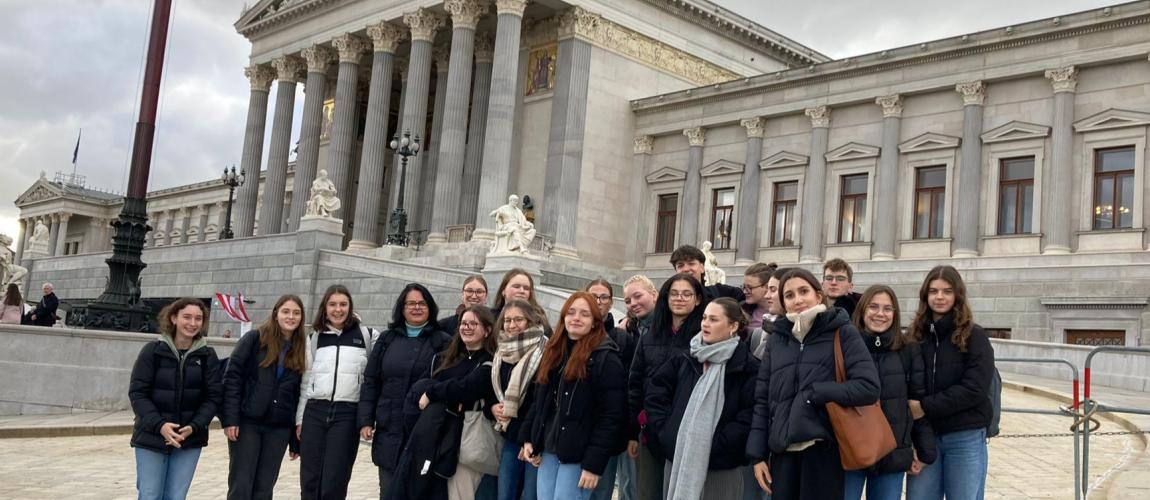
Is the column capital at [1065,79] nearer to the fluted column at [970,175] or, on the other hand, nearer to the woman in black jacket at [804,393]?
the fluted column at [970,175]

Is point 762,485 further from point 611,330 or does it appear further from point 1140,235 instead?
point 1140,235

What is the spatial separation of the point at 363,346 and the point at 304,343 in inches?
18.5

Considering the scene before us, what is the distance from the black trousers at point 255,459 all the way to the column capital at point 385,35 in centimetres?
3467

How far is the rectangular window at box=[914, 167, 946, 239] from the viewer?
30.9m

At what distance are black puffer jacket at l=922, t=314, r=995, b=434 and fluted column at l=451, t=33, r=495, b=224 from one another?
33321 millimetres

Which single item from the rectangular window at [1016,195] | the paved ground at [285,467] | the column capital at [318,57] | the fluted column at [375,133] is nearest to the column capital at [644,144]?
the fluted column at [375,133]

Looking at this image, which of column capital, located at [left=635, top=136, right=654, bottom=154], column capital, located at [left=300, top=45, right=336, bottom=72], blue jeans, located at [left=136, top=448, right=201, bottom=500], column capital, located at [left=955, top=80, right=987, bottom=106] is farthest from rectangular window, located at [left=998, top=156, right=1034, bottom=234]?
column capital, located at [left=300, top=45, right=336, bottom=72]

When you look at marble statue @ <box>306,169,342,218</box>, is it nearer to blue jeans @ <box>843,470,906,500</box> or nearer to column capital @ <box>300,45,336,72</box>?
column capital @ <box>300,45,336,72</box>

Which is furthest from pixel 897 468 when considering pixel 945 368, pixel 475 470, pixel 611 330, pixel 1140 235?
pixel 1140 235

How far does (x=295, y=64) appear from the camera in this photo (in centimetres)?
4725

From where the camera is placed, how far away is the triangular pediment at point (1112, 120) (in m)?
26.5

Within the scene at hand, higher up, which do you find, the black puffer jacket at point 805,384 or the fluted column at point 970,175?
the fluted column at point 970,175

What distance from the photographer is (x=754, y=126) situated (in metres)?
35.5

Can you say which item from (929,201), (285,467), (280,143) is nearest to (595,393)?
(285,467)
